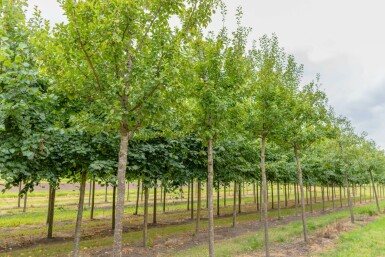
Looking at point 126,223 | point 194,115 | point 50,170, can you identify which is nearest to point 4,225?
point 126,223

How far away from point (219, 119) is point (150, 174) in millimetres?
4607

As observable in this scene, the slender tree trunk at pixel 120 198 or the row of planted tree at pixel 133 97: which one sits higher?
the row of planted tree at pixel 133 97

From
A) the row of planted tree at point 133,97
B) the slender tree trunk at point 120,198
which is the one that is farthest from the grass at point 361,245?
the slender tree trunk at point 120,198

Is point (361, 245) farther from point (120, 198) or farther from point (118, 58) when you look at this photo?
point (118, 58)

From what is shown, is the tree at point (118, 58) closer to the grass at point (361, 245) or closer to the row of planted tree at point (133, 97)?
the row of planted tree at point (133, 97)

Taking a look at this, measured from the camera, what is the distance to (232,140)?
15.3 metres

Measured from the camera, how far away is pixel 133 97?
5.57m

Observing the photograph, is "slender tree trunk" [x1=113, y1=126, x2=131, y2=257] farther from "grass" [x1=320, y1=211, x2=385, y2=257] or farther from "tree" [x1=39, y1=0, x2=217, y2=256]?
"grass" [x1=320, y1=211, x2=385, y2=257]

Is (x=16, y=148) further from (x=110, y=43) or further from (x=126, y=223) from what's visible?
(x=126, y=223)

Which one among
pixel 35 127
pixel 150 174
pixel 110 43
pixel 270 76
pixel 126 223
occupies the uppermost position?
pixel 270 76

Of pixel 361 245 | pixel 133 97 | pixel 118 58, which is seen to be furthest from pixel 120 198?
pixel 361 245

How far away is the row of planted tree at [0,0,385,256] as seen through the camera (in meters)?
5.48

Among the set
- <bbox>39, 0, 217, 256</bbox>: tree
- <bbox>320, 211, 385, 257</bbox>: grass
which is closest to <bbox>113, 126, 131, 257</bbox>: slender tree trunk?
<bbox>39, 0, 217, 256</bbox>: tree

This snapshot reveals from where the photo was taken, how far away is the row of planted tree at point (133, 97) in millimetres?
5480
